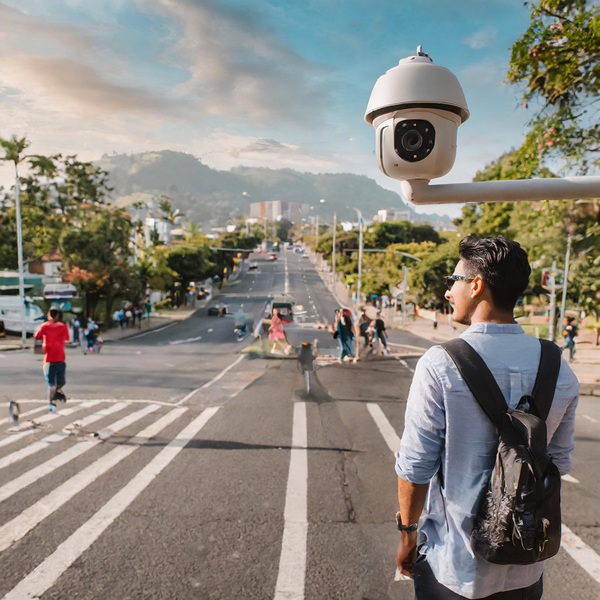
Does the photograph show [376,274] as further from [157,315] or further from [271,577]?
[271,577]

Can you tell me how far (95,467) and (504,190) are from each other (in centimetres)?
568

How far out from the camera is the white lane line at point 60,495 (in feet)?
14.4

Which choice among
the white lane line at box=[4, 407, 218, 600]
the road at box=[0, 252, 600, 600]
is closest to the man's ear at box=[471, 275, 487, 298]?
the road at box=[0, 252, 600, 600]

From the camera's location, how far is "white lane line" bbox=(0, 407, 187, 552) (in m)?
4.38

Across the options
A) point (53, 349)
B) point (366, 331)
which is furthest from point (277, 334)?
point (53, 349)

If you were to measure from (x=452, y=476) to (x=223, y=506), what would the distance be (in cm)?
348

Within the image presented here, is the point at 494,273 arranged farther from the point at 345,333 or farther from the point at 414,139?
the point at 345,333

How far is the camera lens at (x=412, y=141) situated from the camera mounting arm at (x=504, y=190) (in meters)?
0.19

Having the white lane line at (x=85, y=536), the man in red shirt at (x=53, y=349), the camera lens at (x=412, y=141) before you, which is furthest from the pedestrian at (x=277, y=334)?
the camera lens at (x=412, y=141)

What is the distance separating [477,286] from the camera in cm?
213

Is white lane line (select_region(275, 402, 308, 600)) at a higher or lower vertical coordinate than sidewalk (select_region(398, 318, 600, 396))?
higher

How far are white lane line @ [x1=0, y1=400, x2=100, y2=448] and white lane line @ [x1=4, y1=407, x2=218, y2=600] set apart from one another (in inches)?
96.8

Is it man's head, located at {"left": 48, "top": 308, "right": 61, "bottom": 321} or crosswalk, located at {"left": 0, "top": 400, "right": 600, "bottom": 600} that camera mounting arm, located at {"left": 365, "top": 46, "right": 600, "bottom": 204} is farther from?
man's head, located at {"left": 48, "top": 308, "right": 61, "bottom": 321}

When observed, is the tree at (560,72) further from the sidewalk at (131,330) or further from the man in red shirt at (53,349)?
the sidewalk at (131,330)
